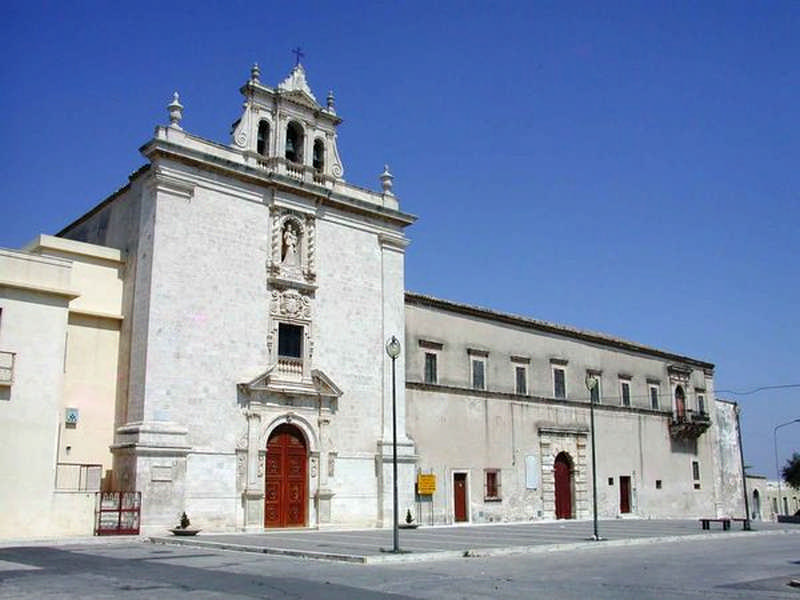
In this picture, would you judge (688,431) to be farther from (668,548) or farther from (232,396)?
(232,396)

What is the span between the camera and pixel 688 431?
46219 millimetres

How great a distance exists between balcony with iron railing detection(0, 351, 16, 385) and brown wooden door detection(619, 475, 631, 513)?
96.6 ft

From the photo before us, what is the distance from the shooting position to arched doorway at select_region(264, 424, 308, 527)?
2712 centimetres

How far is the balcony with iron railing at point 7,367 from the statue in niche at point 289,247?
9615 mm

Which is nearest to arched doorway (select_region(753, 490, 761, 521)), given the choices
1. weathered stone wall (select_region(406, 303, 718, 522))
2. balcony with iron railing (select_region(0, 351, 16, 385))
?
weathered stone wall (select_region(406, 303, 718, 522))

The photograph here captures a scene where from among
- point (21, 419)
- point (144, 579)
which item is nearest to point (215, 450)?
point (21, 419)

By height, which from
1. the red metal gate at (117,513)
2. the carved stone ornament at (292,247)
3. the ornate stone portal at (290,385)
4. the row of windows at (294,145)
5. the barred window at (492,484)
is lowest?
the red metal gate at (117,513)

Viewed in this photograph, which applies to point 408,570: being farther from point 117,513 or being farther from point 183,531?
point 117,513

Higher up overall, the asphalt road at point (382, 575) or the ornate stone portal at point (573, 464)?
the ornate stone portal at point (573, 464)

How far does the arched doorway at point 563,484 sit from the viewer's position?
38.1m

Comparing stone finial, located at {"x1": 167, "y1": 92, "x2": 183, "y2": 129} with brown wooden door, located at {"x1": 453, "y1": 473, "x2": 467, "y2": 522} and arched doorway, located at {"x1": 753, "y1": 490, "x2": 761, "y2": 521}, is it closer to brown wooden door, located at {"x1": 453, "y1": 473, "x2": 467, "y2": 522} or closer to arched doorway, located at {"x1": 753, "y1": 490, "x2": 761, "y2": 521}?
brown wooden door, located at {"x1": 453, "y1": 473, "x2": 467, "y2": 522}

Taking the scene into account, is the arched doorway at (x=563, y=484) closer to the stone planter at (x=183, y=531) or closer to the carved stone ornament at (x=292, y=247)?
the carved stone ornament at (x=292, y=247)

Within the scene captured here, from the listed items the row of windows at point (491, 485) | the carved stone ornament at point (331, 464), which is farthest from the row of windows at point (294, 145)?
the row of windows at point (491, 485)

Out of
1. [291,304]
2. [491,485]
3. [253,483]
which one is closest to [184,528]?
[253,483]
